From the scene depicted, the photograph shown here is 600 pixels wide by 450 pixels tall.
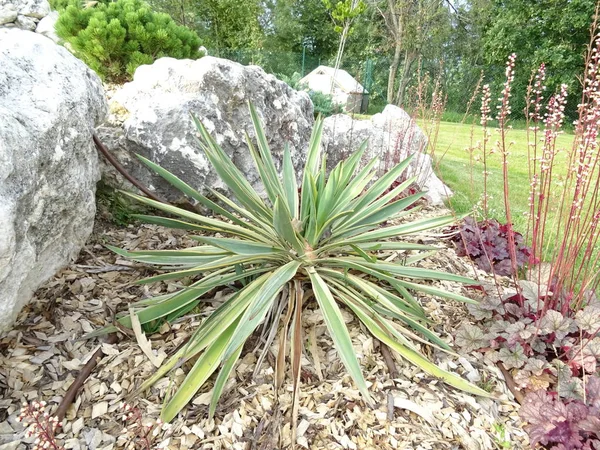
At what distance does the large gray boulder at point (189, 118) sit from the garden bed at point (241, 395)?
34.7 inches

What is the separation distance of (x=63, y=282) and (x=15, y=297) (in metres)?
0.57

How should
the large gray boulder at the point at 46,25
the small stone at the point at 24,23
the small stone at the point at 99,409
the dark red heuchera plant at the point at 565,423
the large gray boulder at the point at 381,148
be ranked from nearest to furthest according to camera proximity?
the dark red heuchera plant at the point at 565,423 → the small stone at the point at 99,409 → the large gray boulder at the point at 381,148 → the large gray boulder at the point at 46,25 → the small stone at the point at 24,23

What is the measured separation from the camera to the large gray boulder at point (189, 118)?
2.43 m

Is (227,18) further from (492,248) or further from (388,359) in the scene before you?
(388,359)

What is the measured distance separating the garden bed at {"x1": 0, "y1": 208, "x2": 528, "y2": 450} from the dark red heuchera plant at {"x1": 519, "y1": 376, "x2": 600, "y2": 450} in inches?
4.4

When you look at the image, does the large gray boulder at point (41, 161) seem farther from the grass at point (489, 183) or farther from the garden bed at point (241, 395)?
the grass at point (489, 183)

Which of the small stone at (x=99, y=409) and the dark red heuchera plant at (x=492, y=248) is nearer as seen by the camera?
the small stone at (x=99, y=409)

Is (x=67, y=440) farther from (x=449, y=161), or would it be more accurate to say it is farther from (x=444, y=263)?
(x=449, y=161)

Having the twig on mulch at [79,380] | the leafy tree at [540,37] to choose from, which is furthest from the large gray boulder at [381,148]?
the leafy tree at [540,37]

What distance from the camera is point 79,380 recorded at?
1.50m

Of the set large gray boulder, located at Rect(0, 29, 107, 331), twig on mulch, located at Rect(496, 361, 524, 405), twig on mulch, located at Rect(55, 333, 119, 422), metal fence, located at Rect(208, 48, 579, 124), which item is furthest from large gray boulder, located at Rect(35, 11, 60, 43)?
twig on mulch, located at Rect(496, 361, 524, 405)

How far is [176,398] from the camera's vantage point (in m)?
1.37

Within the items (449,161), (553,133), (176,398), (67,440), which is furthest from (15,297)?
(449,161)

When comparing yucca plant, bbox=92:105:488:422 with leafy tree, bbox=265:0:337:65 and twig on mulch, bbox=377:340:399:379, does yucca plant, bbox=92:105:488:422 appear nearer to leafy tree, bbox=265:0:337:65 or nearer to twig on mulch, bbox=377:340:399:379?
twig on mulch, bbox=377:340:399:379
